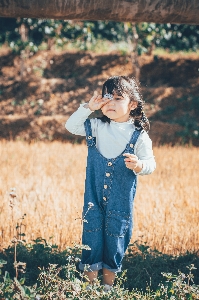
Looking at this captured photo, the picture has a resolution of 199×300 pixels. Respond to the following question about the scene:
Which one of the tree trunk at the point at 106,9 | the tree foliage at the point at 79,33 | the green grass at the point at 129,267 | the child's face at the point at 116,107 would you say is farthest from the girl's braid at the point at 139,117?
the tree foliage at the point at 79,33

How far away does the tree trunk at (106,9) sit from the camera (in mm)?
2145

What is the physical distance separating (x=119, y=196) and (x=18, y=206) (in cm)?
184

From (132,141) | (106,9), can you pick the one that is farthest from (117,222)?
(106,9)

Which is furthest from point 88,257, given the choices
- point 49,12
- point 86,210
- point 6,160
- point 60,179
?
point 6,160

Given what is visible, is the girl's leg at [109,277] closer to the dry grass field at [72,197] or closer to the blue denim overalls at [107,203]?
the blue denim overalls at [107,203]

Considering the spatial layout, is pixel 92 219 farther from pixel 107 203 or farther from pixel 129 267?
pixel 129 267

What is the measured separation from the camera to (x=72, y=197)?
4.30 metres

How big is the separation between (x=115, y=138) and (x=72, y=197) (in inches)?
78.9

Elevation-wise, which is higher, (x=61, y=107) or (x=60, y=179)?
(x=61, y=107)

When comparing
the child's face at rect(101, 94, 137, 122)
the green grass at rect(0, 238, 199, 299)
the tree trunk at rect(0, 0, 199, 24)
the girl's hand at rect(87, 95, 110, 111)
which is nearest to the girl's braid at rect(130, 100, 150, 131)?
the child's face at rect(101, 94, 137, 122)

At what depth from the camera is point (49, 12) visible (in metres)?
2.18

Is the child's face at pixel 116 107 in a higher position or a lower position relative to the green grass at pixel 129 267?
higher

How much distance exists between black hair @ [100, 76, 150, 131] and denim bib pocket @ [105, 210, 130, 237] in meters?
0.52

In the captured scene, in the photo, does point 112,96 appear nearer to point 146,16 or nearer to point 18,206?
point 146,16
